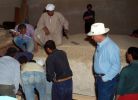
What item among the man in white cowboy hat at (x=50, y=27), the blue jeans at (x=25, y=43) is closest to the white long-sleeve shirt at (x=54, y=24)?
the man in white cowboy hat at (x=50, y=27)

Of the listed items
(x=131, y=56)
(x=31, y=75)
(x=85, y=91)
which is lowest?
(x=85, y=91)

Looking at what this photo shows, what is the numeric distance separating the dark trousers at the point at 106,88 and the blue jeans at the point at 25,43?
2981 mm

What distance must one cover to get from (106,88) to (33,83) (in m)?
1.36

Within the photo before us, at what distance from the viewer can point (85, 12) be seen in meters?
14.4

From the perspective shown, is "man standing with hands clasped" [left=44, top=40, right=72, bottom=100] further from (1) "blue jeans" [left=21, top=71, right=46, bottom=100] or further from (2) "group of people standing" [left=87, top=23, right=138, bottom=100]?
(2) "group of people standing" [left=87, top=23, right=138, bottom=100]

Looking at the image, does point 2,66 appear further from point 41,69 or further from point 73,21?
point 73,21

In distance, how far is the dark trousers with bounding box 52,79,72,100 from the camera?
7.75 metres

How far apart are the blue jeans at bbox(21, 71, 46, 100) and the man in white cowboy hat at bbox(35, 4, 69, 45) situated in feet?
8.76

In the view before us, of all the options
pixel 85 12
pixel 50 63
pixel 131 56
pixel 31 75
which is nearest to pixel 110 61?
pixel 131 56

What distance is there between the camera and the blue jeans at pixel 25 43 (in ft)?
33.2

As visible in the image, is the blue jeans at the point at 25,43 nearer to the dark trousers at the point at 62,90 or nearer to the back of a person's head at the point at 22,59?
the back of a person's head at the point at 22,59

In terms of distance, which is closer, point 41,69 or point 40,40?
point 41,69

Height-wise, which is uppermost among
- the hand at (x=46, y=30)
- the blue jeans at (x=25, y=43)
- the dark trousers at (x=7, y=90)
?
the hand at (x=46, y=30)

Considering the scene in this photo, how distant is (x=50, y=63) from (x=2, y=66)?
2.60 ft
